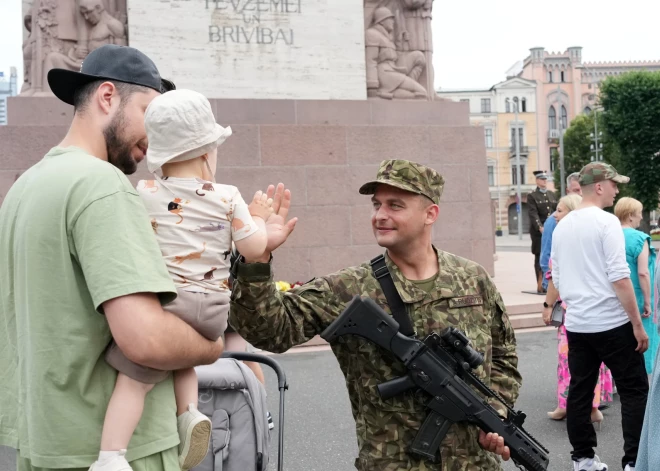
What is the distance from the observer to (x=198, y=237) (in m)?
2.23

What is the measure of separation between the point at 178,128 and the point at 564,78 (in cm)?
9678

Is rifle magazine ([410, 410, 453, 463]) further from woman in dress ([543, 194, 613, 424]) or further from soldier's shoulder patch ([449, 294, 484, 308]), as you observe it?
woman in dress ([543, 194, 613, 424])

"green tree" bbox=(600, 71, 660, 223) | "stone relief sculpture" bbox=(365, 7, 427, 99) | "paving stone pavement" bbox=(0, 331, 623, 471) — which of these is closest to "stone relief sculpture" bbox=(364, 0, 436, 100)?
"stone relief sculpture" bbox=(365, 7, 427, 99)

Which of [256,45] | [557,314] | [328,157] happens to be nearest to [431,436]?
[557,314]

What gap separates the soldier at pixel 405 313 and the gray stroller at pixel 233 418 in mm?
503

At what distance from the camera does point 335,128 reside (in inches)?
468

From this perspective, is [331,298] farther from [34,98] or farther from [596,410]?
[34,98]

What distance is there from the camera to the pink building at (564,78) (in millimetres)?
89875

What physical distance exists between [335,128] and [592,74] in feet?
280

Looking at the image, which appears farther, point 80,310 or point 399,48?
point 399,48

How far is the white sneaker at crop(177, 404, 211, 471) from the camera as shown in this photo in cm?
210

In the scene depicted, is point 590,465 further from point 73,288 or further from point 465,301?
point 73,288

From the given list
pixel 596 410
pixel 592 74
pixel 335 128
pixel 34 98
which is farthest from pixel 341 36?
pixel 592 74

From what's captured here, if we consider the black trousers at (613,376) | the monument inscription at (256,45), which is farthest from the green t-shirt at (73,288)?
the monument inscription at (256,45)
